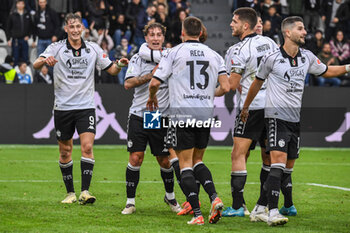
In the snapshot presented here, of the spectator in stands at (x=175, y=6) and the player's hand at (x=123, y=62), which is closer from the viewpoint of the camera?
the player's hand at (x=123, y=62)

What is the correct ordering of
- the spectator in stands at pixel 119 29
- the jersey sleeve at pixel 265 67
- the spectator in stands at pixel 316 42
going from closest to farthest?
the jersey sleeve at pixel 265 67
the spectator in stands at pixel 119 29
the spectator in stands at pixel 316 42

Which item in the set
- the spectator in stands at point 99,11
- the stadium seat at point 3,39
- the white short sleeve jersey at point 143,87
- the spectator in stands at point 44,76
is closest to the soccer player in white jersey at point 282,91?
the white short sleeve jersey at point 143,87

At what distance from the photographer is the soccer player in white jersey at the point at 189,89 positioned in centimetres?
798

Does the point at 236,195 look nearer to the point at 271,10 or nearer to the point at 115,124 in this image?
the point at 115,124

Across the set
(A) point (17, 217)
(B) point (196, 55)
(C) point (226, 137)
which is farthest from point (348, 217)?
(C) point (226, 137)

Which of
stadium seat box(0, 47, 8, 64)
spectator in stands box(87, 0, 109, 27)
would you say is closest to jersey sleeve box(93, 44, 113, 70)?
stadium seat box(0, 47, 8, 64)

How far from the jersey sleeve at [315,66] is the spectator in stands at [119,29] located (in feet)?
46.2

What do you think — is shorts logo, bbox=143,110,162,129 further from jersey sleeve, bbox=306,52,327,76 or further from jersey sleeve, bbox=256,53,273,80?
jersey sleeve, bbox=306,52,327,76

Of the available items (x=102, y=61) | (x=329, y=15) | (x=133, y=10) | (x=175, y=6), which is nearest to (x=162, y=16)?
(x=133, y=10)

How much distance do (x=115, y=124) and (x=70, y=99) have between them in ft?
28.9

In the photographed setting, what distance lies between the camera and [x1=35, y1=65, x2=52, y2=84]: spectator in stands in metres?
19.6

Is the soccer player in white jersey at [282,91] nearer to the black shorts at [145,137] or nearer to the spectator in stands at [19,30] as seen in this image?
the black shorts at [145,137]

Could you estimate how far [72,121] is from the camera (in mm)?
9953

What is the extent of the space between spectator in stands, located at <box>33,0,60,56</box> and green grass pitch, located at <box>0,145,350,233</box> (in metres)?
4.69
